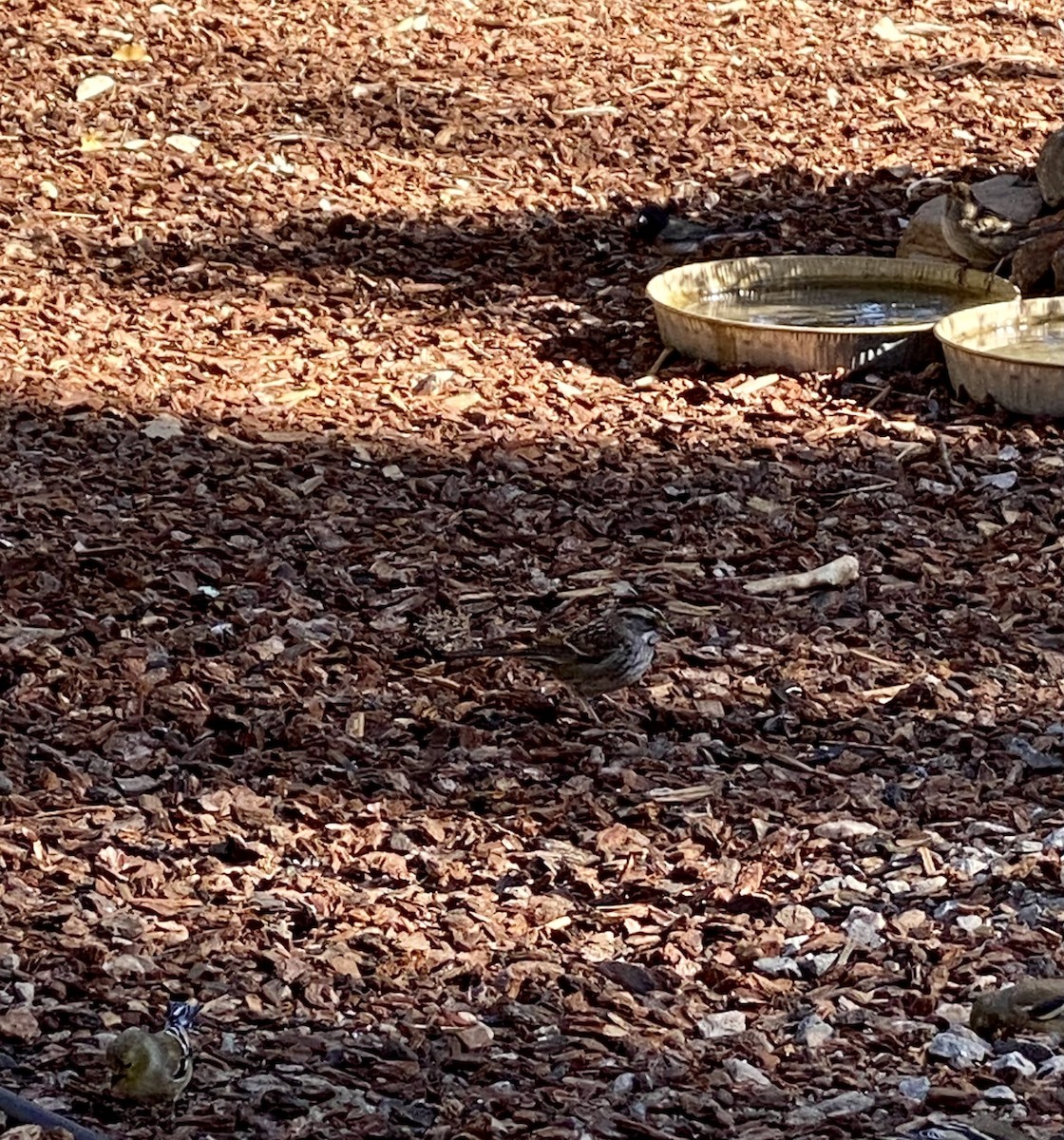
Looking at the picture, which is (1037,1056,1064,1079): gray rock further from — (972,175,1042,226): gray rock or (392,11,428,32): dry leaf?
(392,11,428,32): dry leaf

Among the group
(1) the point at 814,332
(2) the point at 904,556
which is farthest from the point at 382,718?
(1) the point at 814,332

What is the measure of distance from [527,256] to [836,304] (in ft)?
5.38

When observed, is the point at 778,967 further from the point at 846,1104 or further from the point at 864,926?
the point at 846,1104

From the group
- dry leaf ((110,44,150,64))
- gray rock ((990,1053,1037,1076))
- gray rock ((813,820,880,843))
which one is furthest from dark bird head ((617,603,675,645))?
dry leaf ((110,44,150,64))

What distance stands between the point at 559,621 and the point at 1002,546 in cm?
171

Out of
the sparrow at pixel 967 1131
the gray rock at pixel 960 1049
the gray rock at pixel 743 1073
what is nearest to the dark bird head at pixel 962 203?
the gray rock at pixel 960 1049

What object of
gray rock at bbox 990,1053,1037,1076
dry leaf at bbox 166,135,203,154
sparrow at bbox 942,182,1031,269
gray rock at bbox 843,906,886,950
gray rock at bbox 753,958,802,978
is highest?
sparrow at bbox 942,182,1031,269

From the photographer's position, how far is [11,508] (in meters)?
7.20

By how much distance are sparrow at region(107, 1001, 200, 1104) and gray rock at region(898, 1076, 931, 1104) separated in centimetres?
142

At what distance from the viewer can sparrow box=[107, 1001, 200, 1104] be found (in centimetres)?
390

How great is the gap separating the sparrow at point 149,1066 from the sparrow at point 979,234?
6.66 meters

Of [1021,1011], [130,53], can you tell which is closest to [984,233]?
[130,53]

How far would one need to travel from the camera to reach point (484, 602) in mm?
6680

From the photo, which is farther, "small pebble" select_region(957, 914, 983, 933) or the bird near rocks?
"small pebble" select_region(957, 914, 983, 933)
